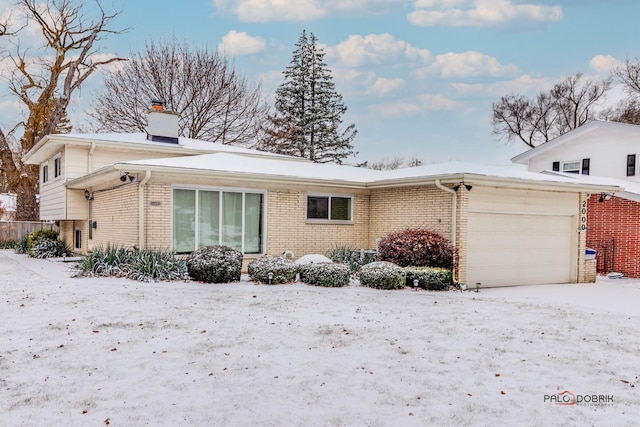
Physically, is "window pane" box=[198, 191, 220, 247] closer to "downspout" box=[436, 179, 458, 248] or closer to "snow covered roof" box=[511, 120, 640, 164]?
"downspout" box=[436, 179, 458, 248]

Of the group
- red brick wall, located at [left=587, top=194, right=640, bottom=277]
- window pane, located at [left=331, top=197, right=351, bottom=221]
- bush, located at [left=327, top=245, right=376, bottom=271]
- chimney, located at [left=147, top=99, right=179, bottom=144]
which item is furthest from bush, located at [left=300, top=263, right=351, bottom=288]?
red brick wall, located at [left=587, top=194, right=640, bottom=277]

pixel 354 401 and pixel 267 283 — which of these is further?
pixel 267 283

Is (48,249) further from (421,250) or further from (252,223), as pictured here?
(421,250)

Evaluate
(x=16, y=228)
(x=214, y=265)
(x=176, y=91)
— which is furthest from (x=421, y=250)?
(x=16, y=228)

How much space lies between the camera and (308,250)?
13.2m

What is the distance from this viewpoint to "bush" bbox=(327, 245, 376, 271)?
40.2ft

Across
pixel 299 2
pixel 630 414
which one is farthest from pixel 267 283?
pixel 299 2

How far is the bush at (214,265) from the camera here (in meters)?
9.95

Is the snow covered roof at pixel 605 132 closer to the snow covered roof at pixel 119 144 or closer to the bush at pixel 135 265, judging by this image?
the snow covered roof at pixel 119 144

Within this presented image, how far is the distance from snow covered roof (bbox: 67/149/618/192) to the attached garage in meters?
0.50

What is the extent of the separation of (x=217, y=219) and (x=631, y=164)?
15.9 meters

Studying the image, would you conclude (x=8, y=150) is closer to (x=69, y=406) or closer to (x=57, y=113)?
(x=57, y=113)

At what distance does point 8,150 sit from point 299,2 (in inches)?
732

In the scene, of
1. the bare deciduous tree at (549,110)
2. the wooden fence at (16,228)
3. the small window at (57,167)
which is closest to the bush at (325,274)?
the small window at (57,167)
